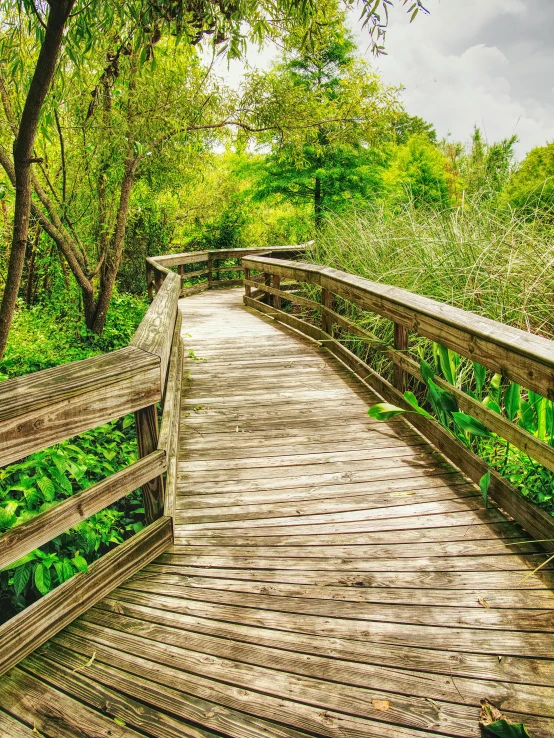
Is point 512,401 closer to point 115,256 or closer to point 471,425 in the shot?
point 471,425

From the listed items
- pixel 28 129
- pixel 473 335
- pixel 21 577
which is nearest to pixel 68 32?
pixel 28 129

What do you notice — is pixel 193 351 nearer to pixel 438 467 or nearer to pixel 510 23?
pixel 438 467

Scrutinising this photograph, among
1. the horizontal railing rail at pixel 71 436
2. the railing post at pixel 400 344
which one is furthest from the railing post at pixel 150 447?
the railing post at pixel 400 344

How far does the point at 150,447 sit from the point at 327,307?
3.67 m

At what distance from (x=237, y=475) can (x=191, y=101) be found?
5911 mm

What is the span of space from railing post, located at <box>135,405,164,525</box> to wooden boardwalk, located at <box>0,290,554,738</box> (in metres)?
0.23

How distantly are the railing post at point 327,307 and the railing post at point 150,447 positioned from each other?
354 centimetres

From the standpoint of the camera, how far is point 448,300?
389 centimetres

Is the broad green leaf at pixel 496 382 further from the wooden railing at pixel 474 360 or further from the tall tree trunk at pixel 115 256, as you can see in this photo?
the tall tree trunk at pixel 115 256

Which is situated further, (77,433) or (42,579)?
(42,579)

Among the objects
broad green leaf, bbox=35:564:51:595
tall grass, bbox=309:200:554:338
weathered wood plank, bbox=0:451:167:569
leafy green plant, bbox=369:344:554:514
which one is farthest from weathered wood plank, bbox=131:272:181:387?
tall grass, bbox=309:200:554:338

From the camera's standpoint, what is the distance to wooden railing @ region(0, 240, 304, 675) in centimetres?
149

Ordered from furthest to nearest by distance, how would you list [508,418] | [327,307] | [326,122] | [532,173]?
[326,122]
[532,173]
[327,307]
[508,418]

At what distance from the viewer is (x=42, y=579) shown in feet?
7.07
